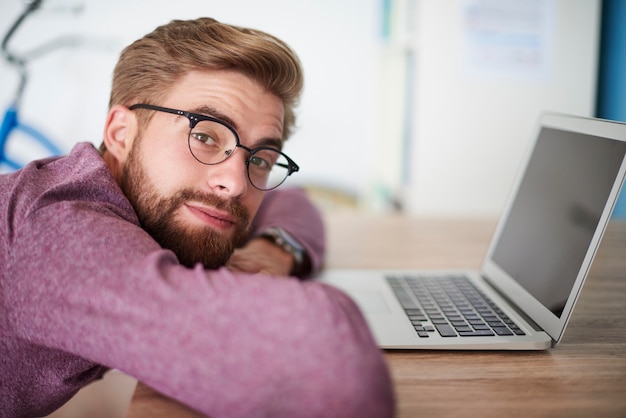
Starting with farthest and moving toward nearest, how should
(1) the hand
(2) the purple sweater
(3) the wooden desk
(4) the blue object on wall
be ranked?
(4) the blue object on wall, (1) the hand, (3) the wooden desk, (2) the purple sweater

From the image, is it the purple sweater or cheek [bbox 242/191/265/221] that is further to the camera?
cheek [bbox 242/191/265/221]

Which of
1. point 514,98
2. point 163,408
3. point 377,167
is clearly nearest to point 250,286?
point 163,408

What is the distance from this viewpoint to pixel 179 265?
582mm

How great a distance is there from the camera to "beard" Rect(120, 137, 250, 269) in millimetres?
845

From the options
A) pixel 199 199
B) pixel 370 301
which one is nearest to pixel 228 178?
pixel 199 199

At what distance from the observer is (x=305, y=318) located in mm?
514

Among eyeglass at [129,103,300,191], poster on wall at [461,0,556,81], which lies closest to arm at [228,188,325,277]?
eyeglass at [129,103,300,191]

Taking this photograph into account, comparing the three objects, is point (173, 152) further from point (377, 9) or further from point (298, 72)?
point (377, 9)

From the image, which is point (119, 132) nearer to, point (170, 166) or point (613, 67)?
point (170, 166)

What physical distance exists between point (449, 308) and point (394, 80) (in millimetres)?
2623

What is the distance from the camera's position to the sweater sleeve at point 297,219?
1173 mm

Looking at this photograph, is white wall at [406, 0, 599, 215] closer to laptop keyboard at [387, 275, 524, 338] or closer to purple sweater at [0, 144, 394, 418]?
laptop keyboard at [387, 275, 524, 338]

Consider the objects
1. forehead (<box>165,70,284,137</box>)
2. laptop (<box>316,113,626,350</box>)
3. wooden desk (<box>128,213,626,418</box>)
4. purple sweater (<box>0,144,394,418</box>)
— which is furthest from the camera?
forehead (<box>165,70,284,137</box>)

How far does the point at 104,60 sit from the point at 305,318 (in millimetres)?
3065
